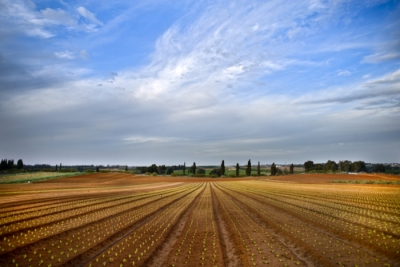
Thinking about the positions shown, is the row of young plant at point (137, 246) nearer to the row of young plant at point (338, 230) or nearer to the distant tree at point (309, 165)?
the row of young plant at point (338, 230)

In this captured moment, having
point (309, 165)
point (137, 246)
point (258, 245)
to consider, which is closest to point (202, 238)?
point (258, 245)

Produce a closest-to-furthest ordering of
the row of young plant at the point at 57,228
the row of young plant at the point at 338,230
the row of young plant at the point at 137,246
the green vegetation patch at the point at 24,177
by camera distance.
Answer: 1. the row of young plant at the point at 137,246
2. the row of young plant at the point at 338,230
3. the row of young plant at the point at 57,228
4. the green vegetation patch at the point at 24,177

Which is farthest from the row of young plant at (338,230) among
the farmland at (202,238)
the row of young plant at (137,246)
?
the row of young plant at (137,246)

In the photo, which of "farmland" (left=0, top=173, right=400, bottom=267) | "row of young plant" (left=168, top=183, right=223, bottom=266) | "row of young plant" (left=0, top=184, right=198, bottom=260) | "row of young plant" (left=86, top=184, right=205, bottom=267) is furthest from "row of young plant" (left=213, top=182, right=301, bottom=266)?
"row of young plant" (left=0, top=184, right=198, bottom=260)

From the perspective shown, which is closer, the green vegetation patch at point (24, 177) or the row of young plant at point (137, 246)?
the row of young plant at point (137, 246)

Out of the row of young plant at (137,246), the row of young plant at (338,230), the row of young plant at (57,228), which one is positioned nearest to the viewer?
the row of young plant at (137,246)

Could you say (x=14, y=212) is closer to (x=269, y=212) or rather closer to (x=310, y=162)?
(x=269, y=212)

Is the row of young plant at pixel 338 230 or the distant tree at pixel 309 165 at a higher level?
the distant tree at pixel 309 165

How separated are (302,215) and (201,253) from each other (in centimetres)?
1426

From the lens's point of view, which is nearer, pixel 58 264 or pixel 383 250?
pixel 58 264

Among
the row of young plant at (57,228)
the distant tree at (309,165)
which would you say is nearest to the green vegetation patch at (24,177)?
the row of young plant at (57,228)

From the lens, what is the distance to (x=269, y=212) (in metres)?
26.5

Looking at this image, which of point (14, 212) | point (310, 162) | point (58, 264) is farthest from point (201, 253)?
point (310, 162)

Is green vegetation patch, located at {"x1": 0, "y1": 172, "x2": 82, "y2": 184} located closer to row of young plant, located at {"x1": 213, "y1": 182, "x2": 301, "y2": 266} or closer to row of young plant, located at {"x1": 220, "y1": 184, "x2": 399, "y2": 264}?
row of young plant, located at {"x1": 213, "y1": 182, "x2": 301, "y2": 266}
